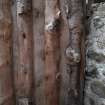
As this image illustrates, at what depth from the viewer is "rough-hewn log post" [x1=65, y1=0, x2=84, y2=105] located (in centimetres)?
138

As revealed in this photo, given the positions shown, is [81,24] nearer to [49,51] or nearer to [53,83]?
[49,51]

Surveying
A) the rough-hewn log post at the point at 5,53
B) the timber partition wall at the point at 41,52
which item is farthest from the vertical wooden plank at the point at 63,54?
the rough-hewn log post at the point at 5,53

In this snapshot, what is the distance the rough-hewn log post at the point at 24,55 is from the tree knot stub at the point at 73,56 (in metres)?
0.30

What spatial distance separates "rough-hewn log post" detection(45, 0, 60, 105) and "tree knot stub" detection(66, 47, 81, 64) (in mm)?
106

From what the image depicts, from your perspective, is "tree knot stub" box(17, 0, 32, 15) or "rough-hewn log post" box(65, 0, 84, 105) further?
"tree knot stub" box(17, 0, 32, 15)

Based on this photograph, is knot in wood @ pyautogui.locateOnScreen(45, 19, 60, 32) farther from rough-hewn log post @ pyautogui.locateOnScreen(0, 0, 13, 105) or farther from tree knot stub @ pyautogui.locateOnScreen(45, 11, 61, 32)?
rough-hewn log post @ pyautogui.locateOnScreen(0, 0, 13, 105)

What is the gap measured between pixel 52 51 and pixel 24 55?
22 cm

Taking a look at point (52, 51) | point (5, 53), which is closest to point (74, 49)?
point (52, 51)

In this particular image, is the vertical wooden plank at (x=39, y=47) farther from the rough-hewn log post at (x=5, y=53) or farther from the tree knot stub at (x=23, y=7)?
the rough-hewn log post at (x=5, y=53)

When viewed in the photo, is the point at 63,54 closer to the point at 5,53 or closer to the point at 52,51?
the point at 52,51

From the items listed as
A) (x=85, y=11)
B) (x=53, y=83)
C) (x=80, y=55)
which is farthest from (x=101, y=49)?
(x=53, y=83)

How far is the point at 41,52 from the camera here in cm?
158

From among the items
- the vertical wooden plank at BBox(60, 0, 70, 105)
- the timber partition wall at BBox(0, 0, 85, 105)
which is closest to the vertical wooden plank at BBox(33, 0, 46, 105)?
the timber partition wall at BBox(0, 0, 85, 105)

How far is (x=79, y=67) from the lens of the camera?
1.46 m
